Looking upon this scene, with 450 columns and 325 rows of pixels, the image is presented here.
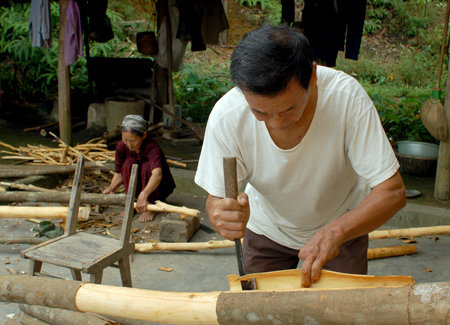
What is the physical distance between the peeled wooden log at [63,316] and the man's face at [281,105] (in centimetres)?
159

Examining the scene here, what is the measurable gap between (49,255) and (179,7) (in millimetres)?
5858

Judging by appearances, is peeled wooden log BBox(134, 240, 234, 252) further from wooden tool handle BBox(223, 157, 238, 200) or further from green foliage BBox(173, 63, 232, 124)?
green foliage BBox(173, 63, 232, 124)

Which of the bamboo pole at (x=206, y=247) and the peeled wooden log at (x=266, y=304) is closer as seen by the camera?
the peeled wooden log at (x=266, y=304)

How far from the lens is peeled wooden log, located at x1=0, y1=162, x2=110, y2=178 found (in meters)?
5.05

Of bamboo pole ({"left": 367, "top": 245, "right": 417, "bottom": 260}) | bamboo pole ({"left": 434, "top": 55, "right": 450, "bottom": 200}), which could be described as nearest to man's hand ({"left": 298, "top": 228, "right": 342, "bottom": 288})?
bamboo pole ({"left": 367, "top": 245, "right": 417, "bottom": 260})

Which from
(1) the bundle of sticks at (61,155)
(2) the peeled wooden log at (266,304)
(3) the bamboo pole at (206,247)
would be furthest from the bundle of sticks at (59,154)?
(2) the peeled wooden log at (266,304)

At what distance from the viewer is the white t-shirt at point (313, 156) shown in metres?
1.65

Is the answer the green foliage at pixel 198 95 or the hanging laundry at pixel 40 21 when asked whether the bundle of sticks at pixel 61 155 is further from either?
the green foliage at pixel 198 95

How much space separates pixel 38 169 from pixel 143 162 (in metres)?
1.57

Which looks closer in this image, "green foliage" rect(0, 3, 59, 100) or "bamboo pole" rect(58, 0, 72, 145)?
"bamboo pole" rect(58, 0, 72, 145)

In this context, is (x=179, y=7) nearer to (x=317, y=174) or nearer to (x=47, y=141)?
(x=47, y=141)

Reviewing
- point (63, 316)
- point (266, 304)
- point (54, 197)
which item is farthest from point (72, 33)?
point (266, 304)

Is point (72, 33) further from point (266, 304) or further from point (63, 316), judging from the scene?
point (266, 304)

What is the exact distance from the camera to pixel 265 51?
1.41 metres
